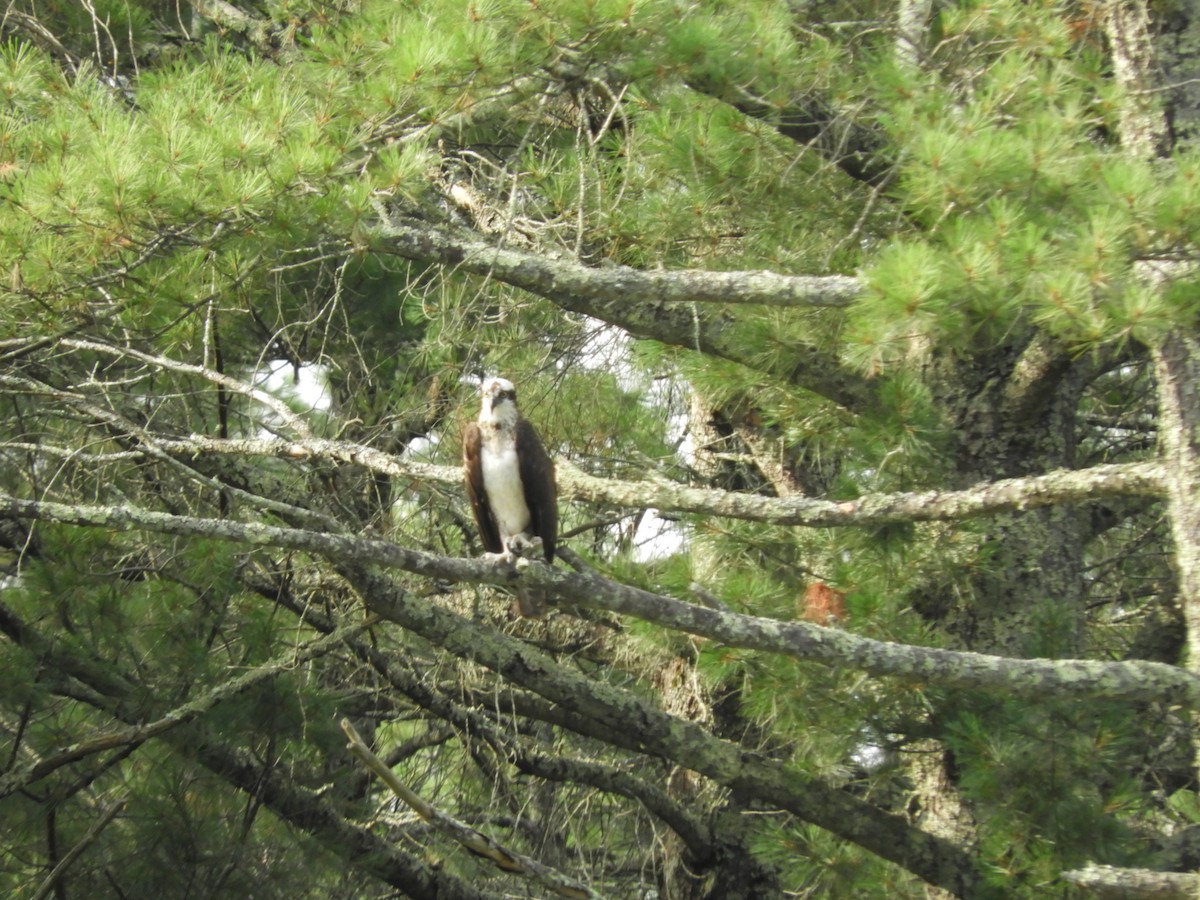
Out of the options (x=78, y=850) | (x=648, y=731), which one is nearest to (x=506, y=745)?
(x=648, y=731)

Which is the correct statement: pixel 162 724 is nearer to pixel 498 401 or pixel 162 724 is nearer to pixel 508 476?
pixel 508 476

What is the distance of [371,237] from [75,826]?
216 cm

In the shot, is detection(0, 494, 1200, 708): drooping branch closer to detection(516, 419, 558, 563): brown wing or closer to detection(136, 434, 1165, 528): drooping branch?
detection(136, 434, 1165, 528): drooping branch

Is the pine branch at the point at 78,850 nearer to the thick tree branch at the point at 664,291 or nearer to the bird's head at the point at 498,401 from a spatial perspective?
the bird's head at the point at 498,401

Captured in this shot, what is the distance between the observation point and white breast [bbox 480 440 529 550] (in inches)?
178

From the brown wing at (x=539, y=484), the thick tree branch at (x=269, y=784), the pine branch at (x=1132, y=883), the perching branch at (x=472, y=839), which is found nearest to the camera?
the pine branch at (x=1132, y=883)

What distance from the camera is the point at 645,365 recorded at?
17.9 ft

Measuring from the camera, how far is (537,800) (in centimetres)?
625

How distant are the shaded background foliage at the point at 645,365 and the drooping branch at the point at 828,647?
33 cm

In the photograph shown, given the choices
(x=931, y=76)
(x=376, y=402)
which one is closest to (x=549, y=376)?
(x=376, y=402)

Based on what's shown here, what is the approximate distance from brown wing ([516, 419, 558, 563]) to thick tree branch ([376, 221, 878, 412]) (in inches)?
20.4

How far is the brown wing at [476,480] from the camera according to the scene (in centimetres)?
461

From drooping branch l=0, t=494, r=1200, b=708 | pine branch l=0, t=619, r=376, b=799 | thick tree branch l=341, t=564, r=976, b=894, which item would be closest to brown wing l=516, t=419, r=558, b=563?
thick tree branch l=341, t=564, r=976, b=894

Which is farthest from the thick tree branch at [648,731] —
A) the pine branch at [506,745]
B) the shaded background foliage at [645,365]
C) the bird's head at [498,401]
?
the bird's head at [498,401]
